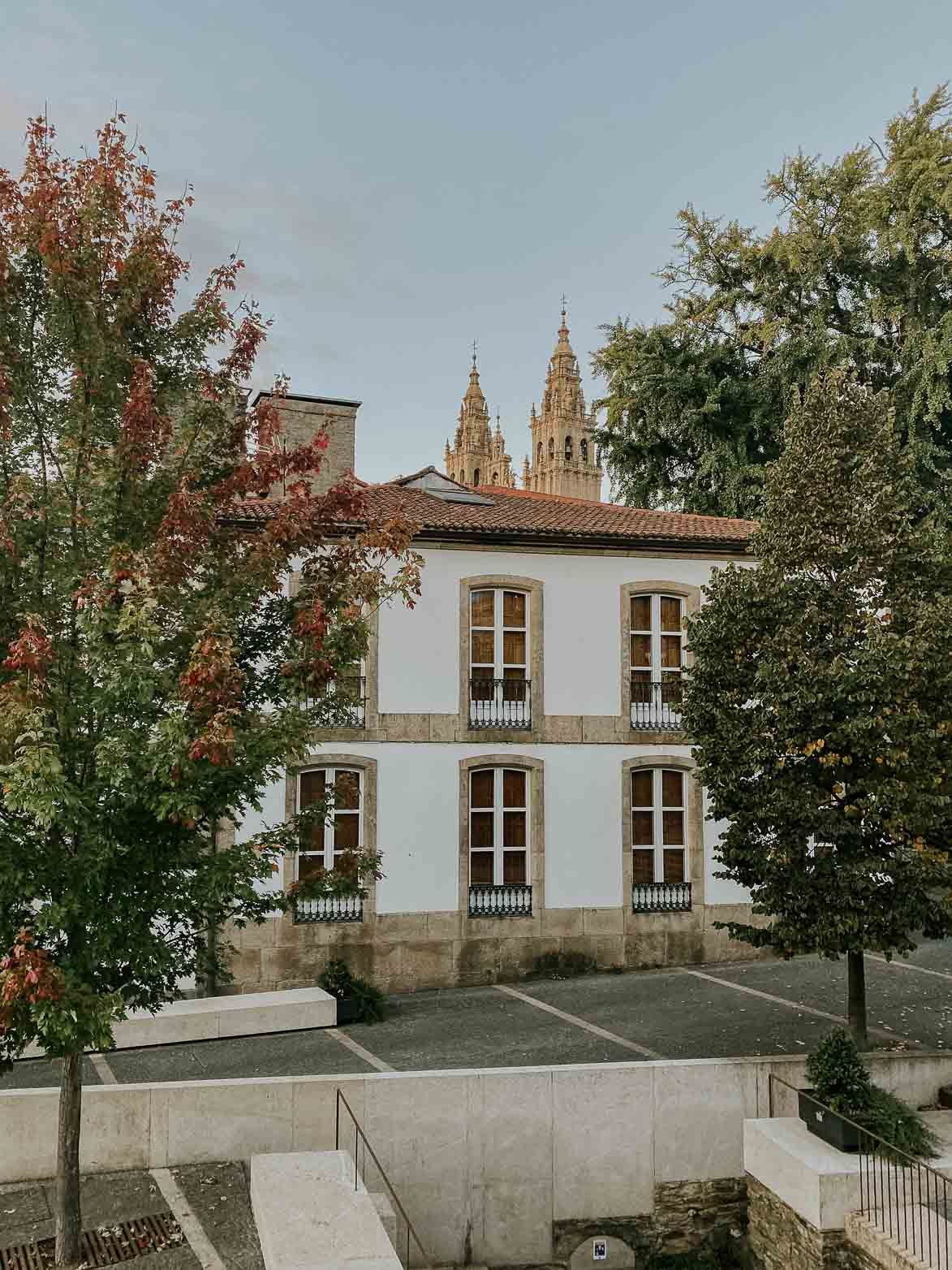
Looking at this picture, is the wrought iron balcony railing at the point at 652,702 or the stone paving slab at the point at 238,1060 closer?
the stone paving slab at the point at 238,1060

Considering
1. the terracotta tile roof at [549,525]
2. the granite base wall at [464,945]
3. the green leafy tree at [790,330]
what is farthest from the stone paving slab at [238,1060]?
the green leafy tree at [790,330]

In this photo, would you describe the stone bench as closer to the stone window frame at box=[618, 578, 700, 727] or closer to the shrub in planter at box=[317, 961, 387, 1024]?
the shrub in planter at box=[317, 961, 387, 1024]

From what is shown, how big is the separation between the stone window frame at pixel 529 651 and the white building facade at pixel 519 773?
0.04 meters

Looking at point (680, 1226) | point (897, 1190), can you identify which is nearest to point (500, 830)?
point (680, 1226)

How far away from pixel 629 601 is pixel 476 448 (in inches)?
2561

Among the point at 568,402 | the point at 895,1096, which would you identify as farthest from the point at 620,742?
the point at 568,402

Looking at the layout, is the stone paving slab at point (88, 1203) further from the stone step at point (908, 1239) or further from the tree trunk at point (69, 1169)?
the stone step at point (908, 1239)

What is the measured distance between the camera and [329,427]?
2231 cm

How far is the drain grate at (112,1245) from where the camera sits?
9742mm

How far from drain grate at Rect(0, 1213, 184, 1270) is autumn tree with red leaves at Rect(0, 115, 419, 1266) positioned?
1.08 feet

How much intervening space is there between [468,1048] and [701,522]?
12.7 metres

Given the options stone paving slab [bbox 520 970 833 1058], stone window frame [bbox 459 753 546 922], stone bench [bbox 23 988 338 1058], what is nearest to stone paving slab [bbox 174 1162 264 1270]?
stone bench [bbox 23 988 338 1058]

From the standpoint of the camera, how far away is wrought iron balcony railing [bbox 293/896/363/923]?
19641 millimetres

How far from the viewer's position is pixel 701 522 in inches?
940
